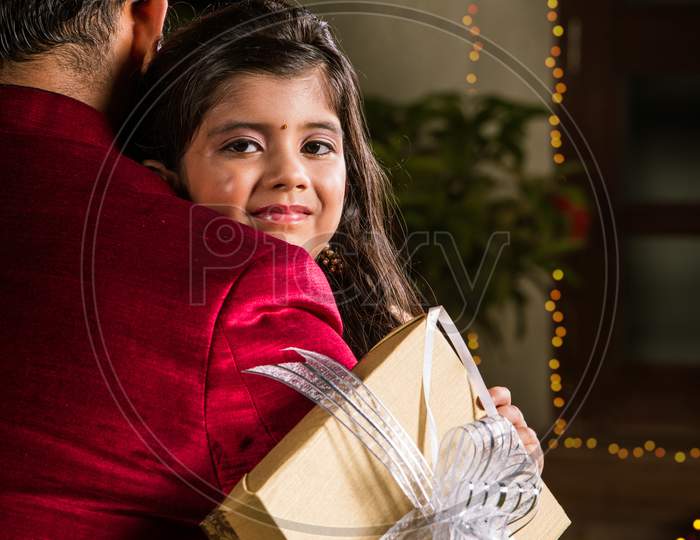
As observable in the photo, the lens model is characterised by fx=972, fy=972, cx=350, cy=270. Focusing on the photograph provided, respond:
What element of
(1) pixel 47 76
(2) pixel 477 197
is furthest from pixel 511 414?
(2) pixel 477 197

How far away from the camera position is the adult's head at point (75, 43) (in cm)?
75

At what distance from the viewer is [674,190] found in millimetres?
3180

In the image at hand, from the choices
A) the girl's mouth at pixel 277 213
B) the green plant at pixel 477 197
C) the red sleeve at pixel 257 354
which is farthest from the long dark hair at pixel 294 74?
the green plant at pixel 477 197

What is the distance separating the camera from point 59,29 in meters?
0.76

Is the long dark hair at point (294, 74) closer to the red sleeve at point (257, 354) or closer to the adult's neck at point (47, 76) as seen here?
the adult's neck at point (47, 76)

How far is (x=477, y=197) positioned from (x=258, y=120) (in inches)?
83.0

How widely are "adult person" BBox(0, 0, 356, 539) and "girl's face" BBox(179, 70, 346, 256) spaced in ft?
0.75

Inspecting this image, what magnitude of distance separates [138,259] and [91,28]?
0.88 ft

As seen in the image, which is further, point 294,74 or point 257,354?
point 294,74

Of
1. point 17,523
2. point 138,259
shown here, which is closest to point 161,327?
point 138,259

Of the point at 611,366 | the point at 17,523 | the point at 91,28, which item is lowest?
the point at 611,366

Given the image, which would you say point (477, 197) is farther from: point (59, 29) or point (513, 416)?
point (59, 29)

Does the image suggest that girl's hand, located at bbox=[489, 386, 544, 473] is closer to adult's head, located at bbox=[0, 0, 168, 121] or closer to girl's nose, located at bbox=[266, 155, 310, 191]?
girl's nose, located at bbox=[266, 155, 310, 191]

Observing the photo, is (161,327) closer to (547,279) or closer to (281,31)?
(281,31)
